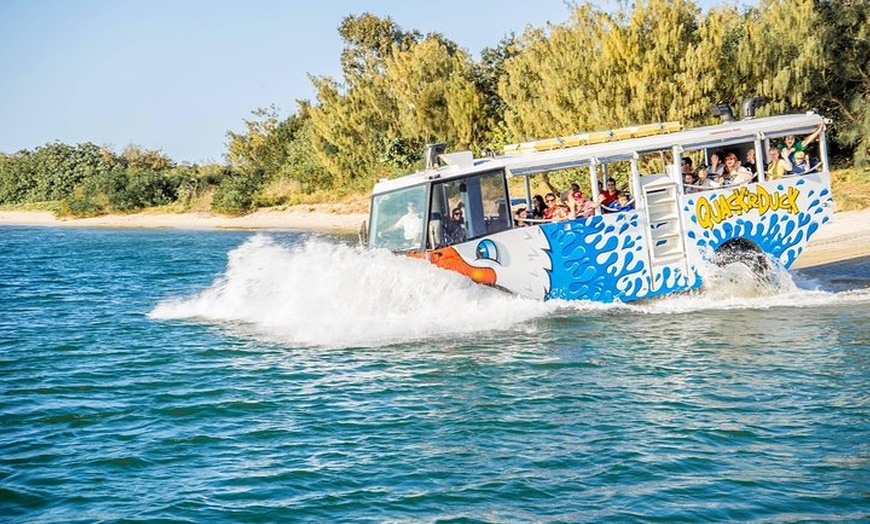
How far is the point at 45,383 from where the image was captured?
14.2m

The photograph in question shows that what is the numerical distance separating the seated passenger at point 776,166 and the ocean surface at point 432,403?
1.75 metres

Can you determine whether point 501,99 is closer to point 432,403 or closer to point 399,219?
point 399,219

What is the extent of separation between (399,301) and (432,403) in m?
4.64

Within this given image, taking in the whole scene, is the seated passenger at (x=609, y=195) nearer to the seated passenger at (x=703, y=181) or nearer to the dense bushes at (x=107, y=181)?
the seated passenger at (x=703, y=181)

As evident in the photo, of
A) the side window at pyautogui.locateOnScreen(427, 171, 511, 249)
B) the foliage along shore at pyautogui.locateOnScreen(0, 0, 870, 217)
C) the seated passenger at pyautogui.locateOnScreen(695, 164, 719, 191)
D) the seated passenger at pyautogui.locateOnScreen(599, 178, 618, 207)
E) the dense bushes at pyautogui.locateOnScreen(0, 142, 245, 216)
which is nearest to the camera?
the side window at pyautogui.locateOnScreen(427, 171, 511, 249)

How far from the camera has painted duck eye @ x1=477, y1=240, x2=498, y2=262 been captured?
1580 cm

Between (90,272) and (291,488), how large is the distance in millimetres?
25816

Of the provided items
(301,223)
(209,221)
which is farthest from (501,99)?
(209,221)

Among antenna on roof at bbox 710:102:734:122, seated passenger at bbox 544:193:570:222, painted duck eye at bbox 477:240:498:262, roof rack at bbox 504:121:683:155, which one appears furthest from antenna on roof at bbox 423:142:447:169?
antenna on roof at bbox 710:102:734:122

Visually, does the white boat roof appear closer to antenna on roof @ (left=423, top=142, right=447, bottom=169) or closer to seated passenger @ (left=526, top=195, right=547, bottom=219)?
antenna on roof @ (left=423, top=142, right=447, bottom=169)

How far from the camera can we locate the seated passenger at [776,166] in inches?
665

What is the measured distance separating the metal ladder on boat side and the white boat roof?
632mm

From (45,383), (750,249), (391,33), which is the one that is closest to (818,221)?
(750,249)

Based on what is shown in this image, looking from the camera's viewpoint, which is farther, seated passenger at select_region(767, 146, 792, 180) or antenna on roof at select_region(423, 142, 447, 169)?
seated passenger at select_region(767, 146, 792, 180)
